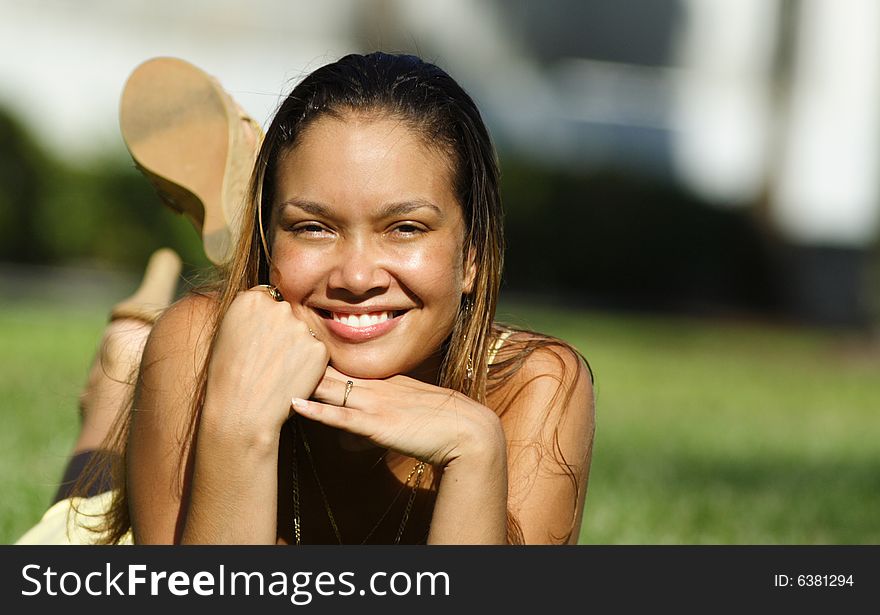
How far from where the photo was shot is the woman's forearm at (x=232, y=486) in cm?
256

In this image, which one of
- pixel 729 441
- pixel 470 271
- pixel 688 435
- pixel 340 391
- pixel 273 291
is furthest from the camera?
pixel 688 435

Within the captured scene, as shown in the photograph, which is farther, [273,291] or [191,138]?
[191,138]

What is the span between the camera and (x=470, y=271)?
2926mm

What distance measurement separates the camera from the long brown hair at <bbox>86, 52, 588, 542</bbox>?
2.76 meters

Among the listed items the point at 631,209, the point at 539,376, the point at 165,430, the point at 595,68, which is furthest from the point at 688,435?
the point at 595,68

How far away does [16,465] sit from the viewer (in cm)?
509

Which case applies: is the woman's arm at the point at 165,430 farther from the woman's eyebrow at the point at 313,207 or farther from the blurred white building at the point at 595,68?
the blurred white building at the point at 595,68

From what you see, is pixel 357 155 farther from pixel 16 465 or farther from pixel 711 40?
pixel 711 40

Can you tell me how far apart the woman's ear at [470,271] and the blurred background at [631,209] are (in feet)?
7.52

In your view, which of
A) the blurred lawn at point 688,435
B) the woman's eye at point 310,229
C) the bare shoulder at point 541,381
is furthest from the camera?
the blurred lawn at point 688,435

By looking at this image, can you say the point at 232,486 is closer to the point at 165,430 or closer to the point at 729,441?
the point at 165,430

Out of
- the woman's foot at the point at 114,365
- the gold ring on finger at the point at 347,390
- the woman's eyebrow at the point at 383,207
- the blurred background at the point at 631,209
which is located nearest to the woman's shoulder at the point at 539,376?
the gold ring on finger at the point at 347,390

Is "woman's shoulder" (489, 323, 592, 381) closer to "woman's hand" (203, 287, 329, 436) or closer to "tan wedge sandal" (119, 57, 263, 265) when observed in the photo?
"woman's hand" (203, 287, 329, 436)

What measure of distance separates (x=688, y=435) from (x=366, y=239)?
17.3 ft
